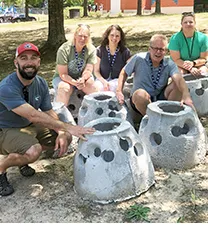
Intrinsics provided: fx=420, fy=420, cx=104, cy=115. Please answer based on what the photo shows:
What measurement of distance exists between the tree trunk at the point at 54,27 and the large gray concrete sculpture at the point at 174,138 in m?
7.62

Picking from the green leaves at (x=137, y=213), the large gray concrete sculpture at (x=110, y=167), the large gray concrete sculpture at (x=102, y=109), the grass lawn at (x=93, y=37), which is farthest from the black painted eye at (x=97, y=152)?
the grass lawn at (x=93, y=37)

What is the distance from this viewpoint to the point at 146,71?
501 cm

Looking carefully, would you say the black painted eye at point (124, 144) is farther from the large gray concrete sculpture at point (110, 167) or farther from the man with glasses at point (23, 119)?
the man with glasses at point (23, 119)

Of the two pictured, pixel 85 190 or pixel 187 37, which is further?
pixel 187 37

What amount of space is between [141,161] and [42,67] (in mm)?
6943

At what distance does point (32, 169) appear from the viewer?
4371mm

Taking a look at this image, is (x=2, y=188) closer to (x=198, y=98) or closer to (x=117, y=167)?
(x=117, y=167)

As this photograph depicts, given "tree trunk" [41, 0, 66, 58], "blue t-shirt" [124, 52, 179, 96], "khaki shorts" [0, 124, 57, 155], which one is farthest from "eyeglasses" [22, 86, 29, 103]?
"tree trunk" [41, 0, 66, 58]

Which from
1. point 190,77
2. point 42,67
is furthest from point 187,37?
point 42,67

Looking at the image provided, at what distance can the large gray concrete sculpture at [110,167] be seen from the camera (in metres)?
3.66

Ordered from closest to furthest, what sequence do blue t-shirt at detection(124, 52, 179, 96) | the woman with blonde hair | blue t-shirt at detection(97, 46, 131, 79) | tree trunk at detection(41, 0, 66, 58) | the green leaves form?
the green leaves, blue t-shirt at detection(124, 52, 179, 96), the woman with blonde hair, blue t-shirt at detection(97, 46, 131, 79), tree trunk at detection(41, 0, 66, 58)

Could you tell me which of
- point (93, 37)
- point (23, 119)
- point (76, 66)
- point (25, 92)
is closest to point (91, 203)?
point (23, 119)

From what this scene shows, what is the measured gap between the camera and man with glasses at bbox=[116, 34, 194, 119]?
16.0ft

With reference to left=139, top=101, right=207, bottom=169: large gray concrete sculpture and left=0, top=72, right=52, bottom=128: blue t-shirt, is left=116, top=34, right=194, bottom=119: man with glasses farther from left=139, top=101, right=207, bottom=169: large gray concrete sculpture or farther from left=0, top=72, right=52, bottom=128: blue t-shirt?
left=0, top=72, right=52, bottom=128: blue t-shirt
